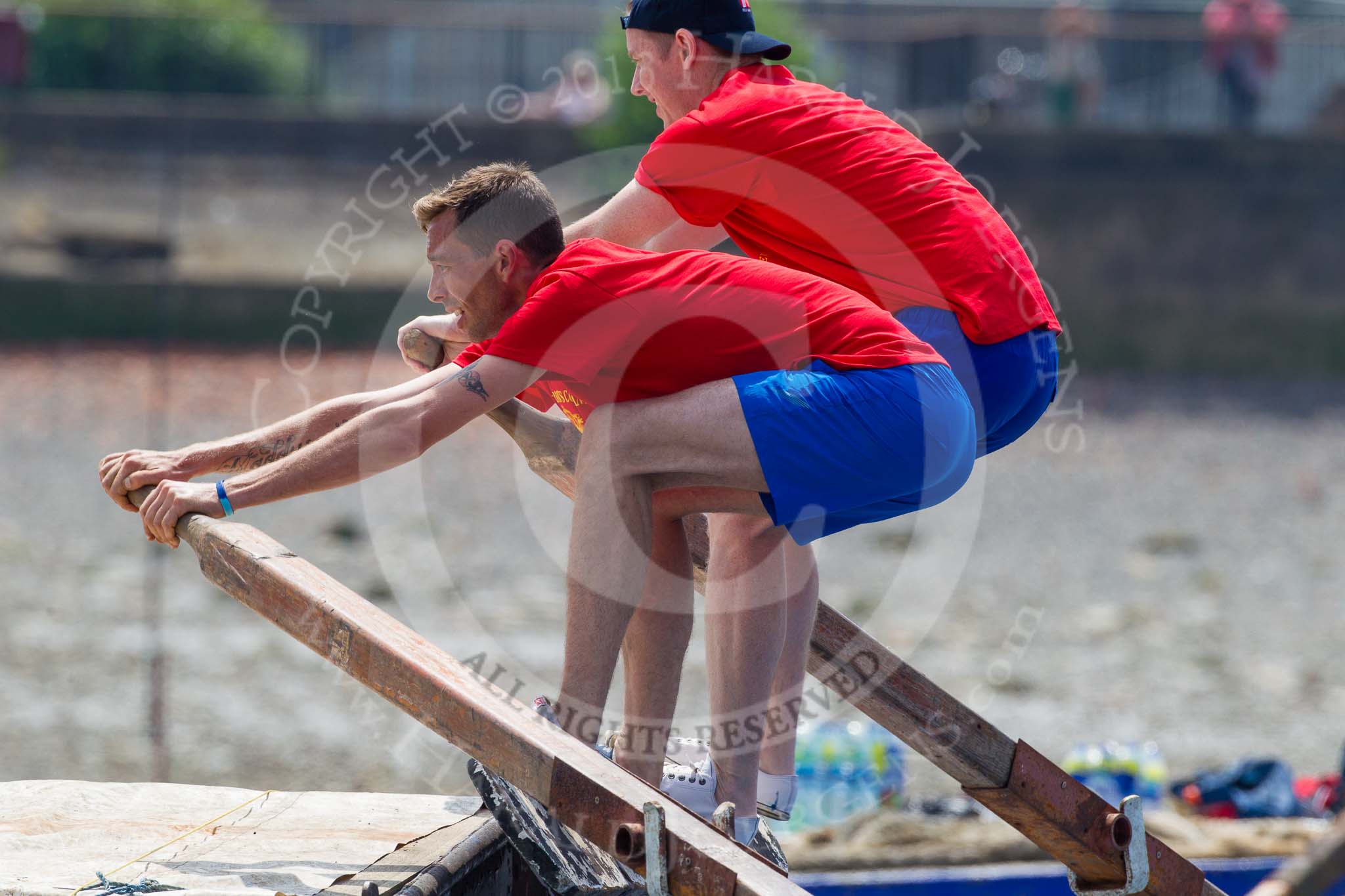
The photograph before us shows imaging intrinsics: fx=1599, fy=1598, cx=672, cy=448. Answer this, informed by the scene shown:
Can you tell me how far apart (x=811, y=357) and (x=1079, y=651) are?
8.51 m

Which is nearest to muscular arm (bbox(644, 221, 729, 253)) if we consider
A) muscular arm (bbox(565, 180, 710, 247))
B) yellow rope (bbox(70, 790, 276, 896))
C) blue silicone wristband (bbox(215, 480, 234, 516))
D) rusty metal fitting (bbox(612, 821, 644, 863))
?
muscular arm (bbox(565, 180, 710, 247))

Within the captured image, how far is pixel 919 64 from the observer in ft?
65.2

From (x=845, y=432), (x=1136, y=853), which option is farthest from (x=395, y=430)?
(x=1136, y=853)

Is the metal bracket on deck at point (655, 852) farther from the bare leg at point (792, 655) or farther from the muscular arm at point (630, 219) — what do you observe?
the muscular arm at point (630, 219)

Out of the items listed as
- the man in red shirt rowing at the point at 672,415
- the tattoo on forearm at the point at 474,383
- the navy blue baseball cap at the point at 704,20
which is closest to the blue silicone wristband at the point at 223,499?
the man in red shirt rowing at the point at 672,415

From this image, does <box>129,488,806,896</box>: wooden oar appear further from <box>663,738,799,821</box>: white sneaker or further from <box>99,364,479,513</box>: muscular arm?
<box>663,738,799,821</box>: white sneaker

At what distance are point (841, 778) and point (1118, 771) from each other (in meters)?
1.24

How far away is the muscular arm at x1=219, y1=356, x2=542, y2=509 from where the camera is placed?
306 centimetres

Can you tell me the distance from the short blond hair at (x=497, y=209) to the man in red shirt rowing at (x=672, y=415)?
0.12 meters

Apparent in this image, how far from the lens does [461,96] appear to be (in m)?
20.3

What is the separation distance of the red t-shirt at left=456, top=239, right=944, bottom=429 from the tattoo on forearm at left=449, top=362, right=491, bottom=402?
6 cm

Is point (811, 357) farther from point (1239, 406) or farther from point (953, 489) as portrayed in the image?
point (1239, 406)

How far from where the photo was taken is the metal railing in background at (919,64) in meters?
19.5

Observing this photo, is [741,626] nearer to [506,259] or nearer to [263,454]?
[506,259]
